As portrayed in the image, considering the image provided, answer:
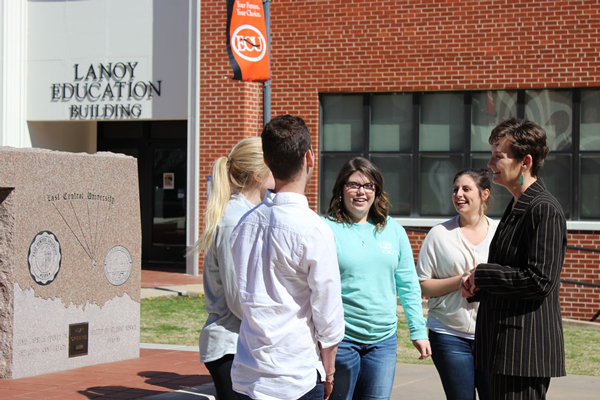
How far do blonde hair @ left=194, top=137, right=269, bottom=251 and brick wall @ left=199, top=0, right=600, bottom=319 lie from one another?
31.8 feet

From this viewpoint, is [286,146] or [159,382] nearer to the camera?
[286,146]

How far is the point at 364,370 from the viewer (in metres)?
4.43

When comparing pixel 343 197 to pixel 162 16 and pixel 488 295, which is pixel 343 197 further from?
pixel 162 16

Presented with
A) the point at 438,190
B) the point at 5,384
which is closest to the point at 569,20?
the point at 438,190

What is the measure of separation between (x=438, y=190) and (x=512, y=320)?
35.0 ft

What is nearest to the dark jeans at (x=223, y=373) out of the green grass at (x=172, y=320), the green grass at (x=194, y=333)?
the green grass at (x=194, y=333)

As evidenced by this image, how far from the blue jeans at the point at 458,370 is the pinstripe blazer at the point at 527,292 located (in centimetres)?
111

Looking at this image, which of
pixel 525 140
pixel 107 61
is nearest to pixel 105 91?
pixel 107 61

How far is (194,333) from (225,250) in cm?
594

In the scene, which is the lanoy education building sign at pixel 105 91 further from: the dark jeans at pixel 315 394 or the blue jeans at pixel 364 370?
the dark jeans at pixel 315 394

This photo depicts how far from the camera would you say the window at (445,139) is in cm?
1319

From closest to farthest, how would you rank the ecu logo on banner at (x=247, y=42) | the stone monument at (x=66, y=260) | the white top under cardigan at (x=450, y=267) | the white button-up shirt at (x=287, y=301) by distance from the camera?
1. the white button-up shirt at (x=287, y=301)
2. the white top under cardigan at (x=450, y=267)
3. the stone monument at (x=66, y=260)
4. the ecu logo on banner at (x=247, y=42)

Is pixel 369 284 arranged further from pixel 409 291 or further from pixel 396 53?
pixel 396 53

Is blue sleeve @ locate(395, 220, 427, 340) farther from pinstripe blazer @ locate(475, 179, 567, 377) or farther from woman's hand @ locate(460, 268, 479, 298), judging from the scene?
→ pinstripe blazer @ locate(475, 179, 567, 377)
